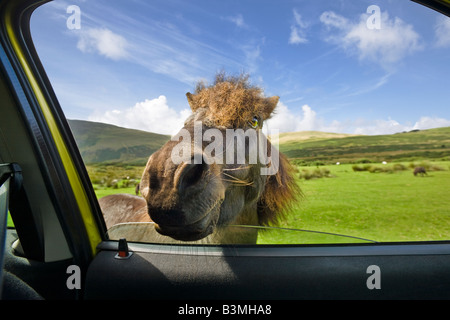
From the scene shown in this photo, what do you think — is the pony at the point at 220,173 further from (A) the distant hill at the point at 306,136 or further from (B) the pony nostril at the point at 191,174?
(A) the distant hill at the point at 306,136

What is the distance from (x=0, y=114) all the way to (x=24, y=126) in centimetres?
10

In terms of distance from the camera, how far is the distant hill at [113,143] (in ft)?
5.60

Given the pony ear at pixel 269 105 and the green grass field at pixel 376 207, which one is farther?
the pony ear at pixel 269 105

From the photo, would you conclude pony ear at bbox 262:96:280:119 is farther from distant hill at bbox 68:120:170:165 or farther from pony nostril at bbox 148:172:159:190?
pony nostril at bbox 148:172:159:190

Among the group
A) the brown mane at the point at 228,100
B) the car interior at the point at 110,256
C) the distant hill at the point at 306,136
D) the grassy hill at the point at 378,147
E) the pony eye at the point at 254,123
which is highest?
the brown mane at the point at 228,100

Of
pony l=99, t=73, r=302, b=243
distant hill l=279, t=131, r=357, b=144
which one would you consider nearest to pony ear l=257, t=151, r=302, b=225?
pony l=99, t=73, r=302, b=243

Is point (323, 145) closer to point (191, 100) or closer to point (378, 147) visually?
point (378, 147)

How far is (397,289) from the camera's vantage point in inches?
53.4

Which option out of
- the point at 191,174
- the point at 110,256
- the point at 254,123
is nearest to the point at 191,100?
the point at 254,123

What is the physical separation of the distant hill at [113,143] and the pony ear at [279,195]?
3.63 feet

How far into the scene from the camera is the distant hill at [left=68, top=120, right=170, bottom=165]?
5.60ft

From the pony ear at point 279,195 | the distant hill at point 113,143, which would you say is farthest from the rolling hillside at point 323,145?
the pony ear at point 279,195
